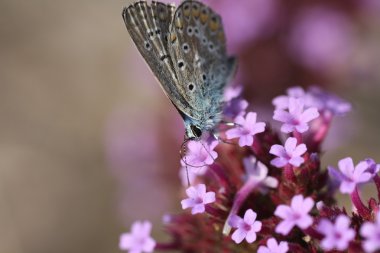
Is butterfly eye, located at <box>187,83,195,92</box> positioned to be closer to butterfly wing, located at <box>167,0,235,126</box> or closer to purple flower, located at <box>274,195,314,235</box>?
butterfly wing, located at <box>167,0,235,126</box>

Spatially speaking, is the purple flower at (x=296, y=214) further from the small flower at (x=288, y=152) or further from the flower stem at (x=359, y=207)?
the flower stem at (x=359, y=207)

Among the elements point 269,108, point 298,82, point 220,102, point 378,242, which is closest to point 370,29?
point 298,82

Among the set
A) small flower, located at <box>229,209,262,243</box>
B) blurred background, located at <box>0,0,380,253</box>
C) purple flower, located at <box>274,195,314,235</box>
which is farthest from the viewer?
blurred background, located at <box>0,0,380,253</box>

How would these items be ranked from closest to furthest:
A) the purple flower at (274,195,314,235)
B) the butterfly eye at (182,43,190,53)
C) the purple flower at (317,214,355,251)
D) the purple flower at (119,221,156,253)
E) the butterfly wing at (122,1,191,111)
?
the purple flower at (317,214,355,251)
the purple flower at (274,195,314,235)
the purple flower at (119,221,156,253)
the butterfly wing at (122,1,191,111)
the butterfly eye at (182,43,190,53)

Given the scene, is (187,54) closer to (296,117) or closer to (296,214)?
(296,117)

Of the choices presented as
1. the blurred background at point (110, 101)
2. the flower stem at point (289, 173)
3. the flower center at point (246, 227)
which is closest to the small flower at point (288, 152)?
the flower stem at point (289, 173)

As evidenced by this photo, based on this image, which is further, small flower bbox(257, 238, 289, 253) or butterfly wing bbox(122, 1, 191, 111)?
butterfly wing bbox(122, 1, 191, 111)

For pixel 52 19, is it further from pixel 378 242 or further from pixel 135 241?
pixel 378 242

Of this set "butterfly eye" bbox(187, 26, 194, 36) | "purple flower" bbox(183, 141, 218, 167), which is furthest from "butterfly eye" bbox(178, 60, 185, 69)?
"purple flower" bbox(183, 141, 218, 167)
